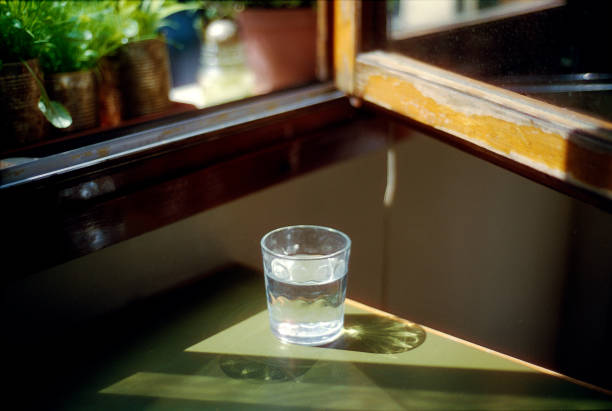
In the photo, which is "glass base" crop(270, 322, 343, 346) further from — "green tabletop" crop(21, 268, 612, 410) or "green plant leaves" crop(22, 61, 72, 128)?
"green plant leaves" crop(22, 61, 72, 128)

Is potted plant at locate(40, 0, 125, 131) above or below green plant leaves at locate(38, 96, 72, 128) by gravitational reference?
above

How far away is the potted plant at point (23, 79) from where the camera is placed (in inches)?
32.2

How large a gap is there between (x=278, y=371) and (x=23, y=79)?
52 centimetres

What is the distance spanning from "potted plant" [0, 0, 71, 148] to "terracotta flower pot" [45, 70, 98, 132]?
0.03 m

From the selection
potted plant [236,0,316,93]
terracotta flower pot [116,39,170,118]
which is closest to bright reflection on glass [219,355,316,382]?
terracotta flower pot [116,39,170,118]

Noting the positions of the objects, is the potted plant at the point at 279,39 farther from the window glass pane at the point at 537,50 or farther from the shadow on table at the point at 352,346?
the shadow on table at the point at 352,346

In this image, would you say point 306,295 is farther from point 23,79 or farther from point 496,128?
point 23,79

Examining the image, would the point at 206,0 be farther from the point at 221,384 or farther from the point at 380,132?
the point at 221,384

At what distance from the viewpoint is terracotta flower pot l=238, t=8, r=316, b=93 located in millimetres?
1323

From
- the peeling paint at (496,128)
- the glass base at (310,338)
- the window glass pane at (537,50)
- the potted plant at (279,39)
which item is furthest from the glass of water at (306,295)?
the potted plant at (279,39)

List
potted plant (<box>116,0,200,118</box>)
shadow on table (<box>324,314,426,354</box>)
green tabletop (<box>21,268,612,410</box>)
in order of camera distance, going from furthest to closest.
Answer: potted plant (<box>116,0,200,118</box>) < shadow on table (<box>324,314,426,354</box>) < green tabletop (<box>21,268,612,410</box>)

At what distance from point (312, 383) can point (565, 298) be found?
1101mm

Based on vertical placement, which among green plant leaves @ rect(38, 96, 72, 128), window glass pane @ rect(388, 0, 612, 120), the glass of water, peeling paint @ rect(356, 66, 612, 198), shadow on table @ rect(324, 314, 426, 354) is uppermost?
window glass pane @ rect(388, 0, 612, 120)

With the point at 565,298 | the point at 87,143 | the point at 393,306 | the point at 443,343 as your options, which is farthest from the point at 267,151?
the point at 565,298
